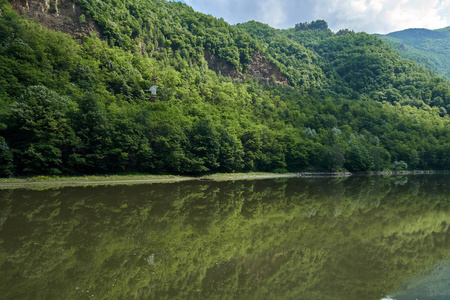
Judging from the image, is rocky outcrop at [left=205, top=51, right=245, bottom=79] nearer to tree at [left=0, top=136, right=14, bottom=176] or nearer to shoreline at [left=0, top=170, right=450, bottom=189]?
shoreline at [left=0, top=170, right=450, bottom=189]

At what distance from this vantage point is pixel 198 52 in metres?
115

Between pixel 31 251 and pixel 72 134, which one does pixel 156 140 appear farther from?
pixel 31 251

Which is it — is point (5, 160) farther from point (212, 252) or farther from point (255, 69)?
point (255, 69)

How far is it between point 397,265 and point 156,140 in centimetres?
4294

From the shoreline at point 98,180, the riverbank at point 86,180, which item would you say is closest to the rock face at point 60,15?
the riverbank at point 86,180

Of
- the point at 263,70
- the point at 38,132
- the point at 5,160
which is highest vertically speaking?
the point at 263,70

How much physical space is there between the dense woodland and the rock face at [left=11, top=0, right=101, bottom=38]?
2.28 metres

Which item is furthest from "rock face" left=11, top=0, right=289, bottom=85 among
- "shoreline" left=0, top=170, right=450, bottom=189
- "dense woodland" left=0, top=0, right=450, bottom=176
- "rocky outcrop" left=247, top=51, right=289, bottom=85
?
"rocky outcrop" left=247, top=51, right=289, bottom=85

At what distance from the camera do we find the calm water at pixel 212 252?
9.79 metres

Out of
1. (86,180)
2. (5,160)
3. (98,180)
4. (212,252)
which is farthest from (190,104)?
(212,252)

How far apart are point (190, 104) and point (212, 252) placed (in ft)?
231

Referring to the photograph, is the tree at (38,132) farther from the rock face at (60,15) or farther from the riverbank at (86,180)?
the rock face at (60,15)

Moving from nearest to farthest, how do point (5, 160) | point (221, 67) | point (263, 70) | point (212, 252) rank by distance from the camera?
point (212, 252) → point (5, 160) → point (221, 67) → point (263, 70)

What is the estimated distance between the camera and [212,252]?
13234 millimetres
